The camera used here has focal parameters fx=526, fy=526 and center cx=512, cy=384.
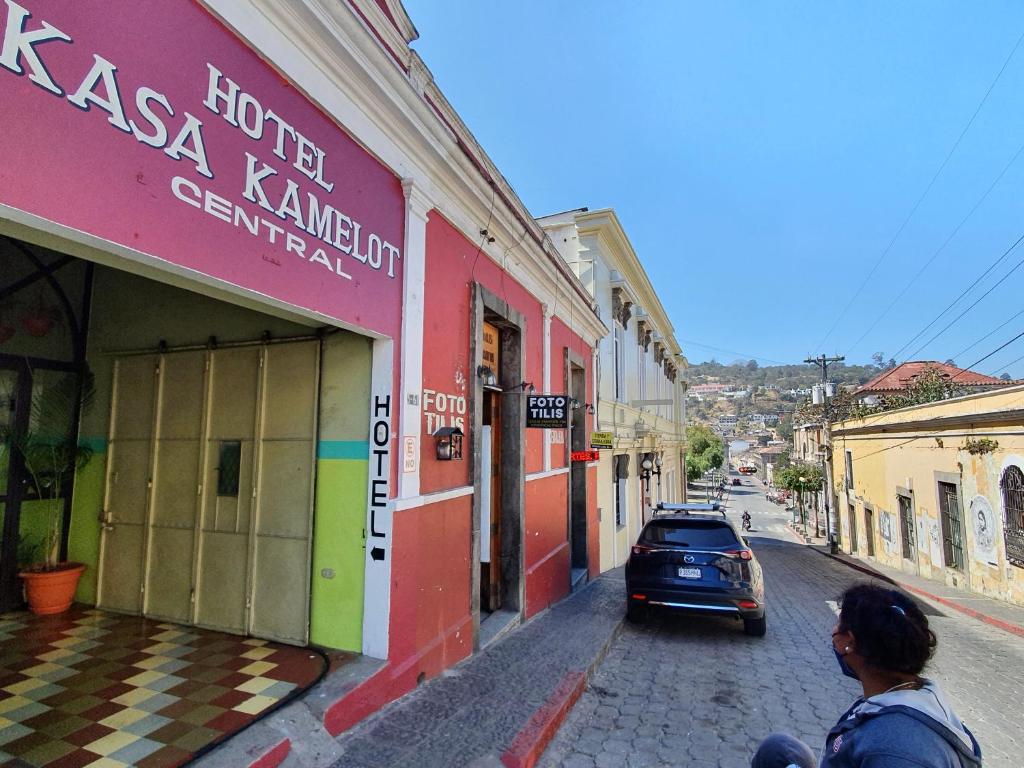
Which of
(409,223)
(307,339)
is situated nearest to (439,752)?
(307,339)

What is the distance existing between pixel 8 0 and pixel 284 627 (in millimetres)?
4160

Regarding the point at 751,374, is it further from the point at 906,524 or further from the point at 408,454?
the point at 408,454

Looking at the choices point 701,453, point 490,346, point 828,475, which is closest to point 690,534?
point 490,346

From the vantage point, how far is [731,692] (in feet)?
16.8

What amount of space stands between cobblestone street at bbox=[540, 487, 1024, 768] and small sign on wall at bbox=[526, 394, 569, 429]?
2.89 metres

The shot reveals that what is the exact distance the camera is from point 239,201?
9.35ft

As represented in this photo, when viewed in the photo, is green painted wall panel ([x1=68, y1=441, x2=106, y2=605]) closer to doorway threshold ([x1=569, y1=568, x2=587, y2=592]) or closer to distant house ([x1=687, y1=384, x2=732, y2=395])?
doorway threshold ([x1=569, y1=568, x2=587, y2=592])

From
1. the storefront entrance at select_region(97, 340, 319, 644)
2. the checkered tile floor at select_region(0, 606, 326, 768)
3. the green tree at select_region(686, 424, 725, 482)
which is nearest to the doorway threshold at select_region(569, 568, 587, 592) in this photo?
the storefront entrance at select_region(97, 340, 319, 644)

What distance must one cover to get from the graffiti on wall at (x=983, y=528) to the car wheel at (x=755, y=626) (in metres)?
8.70

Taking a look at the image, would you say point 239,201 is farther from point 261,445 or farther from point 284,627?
point 284,627

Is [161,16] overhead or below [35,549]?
overhead

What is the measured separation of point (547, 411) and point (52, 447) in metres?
5.37

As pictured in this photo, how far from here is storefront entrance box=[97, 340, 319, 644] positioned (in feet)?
14.5

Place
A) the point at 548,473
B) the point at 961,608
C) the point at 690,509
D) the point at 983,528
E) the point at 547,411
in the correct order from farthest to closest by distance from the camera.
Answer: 1. the point at 983,528
2. the point at 961,608
3. the point at 548,473
4. the point at 690,509
5. the point at 547,411
